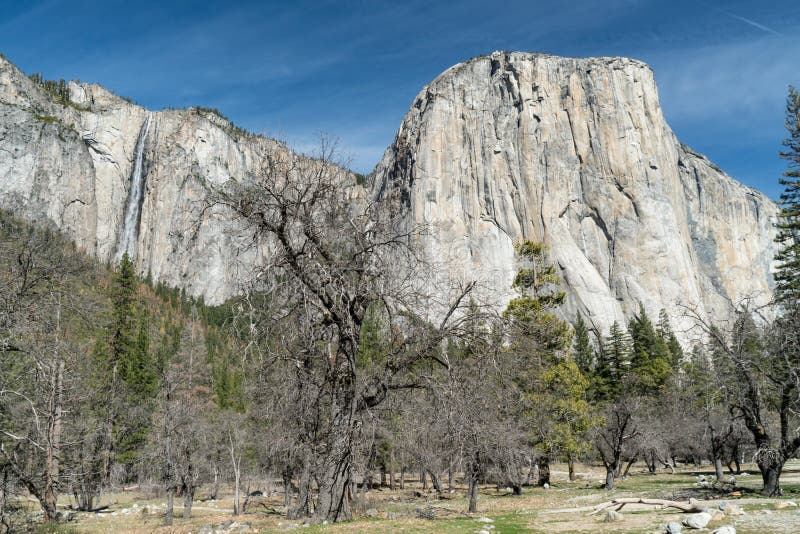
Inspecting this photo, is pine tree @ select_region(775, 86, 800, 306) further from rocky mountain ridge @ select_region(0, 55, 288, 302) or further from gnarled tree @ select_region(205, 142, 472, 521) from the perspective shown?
rocky mountain ridge @ select_region(0, 55, 288, 302)

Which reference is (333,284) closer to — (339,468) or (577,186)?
(339,468)

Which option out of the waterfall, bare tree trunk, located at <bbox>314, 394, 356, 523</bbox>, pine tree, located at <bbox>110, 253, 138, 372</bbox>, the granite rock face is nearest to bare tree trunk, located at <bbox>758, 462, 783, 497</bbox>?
bare tree trunk, located at <bbox>314, 394, 356, 523</bbox>

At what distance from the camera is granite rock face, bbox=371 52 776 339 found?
103188 millimetres

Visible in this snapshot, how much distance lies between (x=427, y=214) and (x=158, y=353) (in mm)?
58325

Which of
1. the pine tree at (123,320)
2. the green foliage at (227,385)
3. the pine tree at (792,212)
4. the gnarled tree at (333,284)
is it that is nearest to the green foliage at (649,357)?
the pine tree at (792,212)

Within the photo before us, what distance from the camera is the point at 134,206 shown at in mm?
159000

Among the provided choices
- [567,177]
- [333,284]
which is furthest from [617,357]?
[333,284]

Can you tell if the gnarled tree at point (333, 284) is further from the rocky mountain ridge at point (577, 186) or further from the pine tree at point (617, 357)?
the rocky mountain ridge at point (577, 186)

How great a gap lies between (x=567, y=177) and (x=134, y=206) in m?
116

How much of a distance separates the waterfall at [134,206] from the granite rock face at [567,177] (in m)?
81.9

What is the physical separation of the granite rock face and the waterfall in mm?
81899

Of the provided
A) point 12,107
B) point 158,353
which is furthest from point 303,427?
point 12,107

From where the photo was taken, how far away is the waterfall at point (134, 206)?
155m

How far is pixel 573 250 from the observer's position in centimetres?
10375
